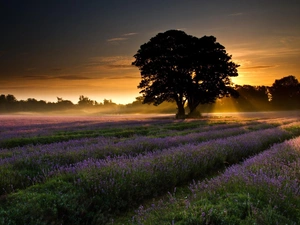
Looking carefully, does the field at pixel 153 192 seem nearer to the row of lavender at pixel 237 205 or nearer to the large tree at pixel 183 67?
the row of lavender at pixel 237 205

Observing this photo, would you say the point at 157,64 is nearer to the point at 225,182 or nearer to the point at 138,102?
the point at 225,182

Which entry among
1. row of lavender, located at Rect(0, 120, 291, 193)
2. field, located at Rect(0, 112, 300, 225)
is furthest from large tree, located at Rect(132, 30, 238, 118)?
field, located at Rect(0, 112, 300, 225)

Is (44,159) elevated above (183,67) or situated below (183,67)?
below

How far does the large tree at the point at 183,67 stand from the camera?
35.1 m

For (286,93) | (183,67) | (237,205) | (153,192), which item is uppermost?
(183,67)

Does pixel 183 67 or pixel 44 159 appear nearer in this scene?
pixel 44 159

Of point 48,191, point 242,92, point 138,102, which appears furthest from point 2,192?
point 138,102

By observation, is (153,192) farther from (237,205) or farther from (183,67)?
(183,67)

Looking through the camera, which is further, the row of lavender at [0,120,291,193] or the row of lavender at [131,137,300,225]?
the row of lavender at [0,120,291,193]

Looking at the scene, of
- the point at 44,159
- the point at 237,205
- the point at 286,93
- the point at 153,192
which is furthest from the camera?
the point at 286,93

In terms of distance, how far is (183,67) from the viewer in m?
35.6

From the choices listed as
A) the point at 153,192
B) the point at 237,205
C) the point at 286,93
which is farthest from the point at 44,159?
the point at 286,93

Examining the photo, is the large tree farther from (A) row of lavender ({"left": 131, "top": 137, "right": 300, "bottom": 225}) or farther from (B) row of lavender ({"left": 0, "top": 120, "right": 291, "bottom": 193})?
(A) row of lavender ({"left": 131, "top": 137, "right": 300, "bottom": 225})

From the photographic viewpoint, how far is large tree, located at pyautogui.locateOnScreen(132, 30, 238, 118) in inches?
1382
